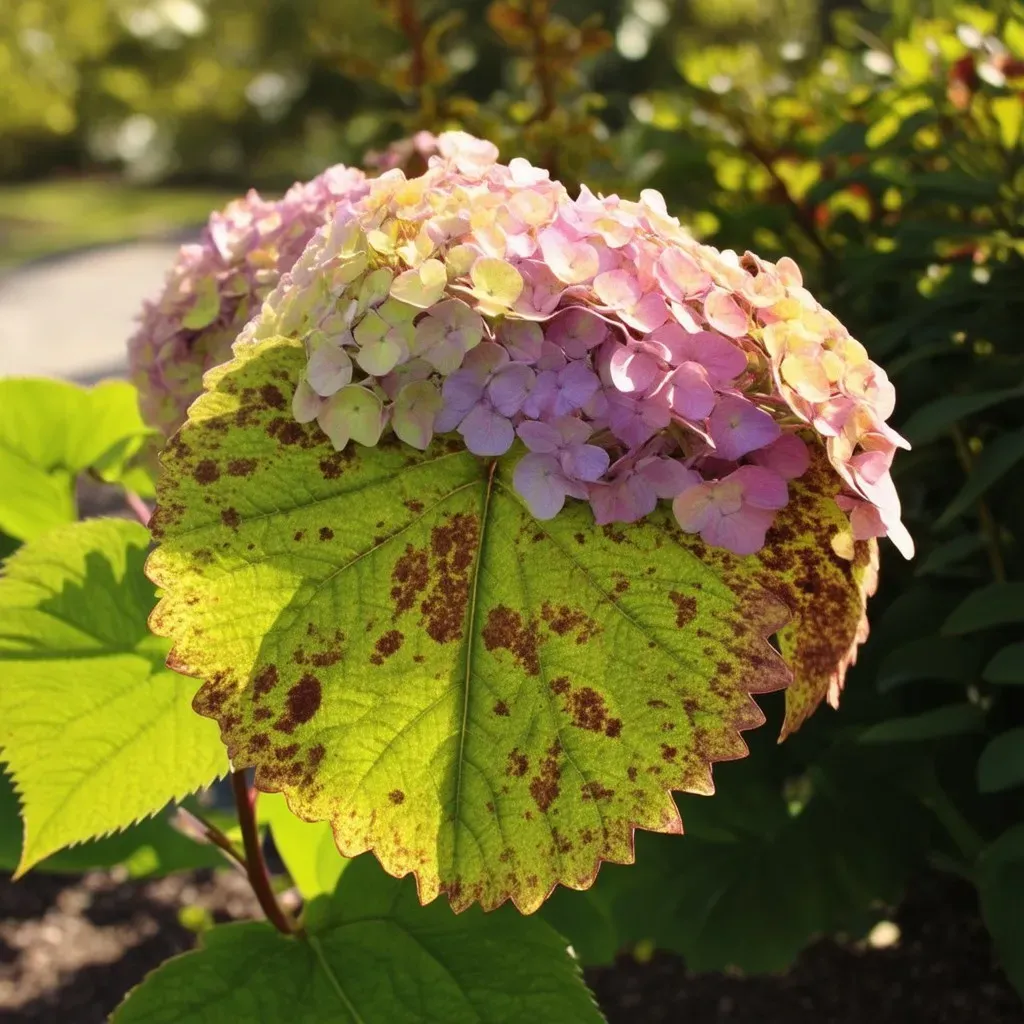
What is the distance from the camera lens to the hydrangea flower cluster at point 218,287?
1242 mm

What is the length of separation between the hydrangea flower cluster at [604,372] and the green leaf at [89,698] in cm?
47

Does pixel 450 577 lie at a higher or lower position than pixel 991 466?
higher

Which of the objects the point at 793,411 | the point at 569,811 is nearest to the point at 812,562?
the point at 793,411

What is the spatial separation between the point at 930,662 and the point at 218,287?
2.95 feet

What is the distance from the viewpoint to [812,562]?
2.88ft

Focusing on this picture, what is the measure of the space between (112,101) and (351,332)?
22876 millimetres

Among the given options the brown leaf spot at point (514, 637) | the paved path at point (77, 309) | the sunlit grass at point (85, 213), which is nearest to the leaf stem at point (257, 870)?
the brown leaf spot at point (514, 637)

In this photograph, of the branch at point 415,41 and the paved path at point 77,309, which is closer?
the branch at point 415,41

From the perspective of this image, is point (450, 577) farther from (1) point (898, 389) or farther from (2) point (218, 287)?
(1) point (898, 389)

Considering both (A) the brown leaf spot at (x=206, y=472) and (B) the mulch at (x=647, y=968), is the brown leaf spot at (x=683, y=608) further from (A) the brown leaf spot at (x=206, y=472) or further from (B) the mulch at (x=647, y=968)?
(B) the mulch at (x=647, y=968)

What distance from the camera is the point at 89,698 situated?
1.19 meters

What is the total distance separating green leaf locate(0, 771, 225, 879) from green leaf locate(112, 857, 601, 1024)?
0.95ft

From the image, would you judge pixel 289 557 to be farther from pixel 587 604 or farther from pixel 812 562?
pixel 812 562

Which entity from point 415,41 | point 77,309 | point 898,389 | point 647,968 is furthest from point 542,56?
point 77,309
